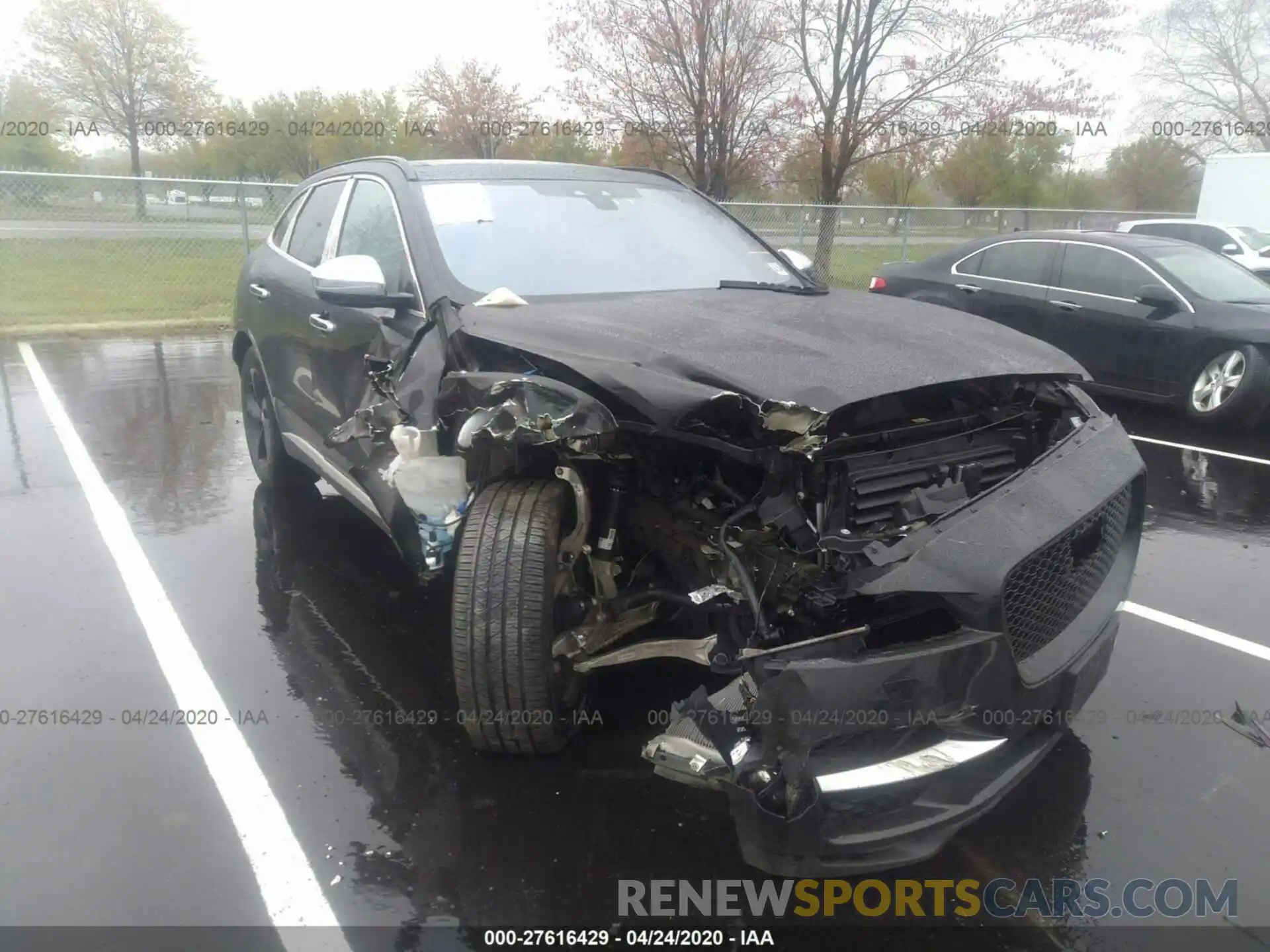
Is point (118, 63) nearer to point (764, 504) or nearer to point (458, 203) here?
point (458, 203)

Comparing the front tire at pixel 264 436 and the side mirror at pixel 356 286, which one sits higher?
the side mirror at pixel 356 286

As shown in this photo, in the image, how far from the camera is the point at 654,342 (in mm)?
2678

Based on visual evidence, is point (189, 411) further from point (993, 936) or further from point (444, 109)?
point (444, 109)

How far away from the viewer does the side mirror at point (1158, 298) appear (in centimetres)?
759

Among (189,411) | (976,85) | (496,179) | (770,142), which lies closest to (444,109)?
(770,142)

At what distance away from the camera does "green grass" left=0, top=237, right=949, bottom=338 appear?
1234cm

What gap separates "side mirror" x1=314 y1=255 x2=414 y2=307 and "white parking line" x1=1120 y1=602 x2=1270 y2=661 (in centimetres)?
312

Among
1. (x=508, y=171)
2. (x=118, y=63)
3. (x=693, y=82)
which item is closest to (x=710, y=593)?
(x=508, y=171)

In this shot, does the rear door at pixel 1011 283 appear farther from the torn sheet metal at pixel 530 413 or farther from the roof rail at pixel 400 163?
the torn sheet metal at pixel 530 413

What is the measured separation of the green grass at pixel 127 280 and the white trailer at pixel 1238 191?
28.3 feet

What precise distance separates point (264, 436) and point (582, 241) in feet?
8.80

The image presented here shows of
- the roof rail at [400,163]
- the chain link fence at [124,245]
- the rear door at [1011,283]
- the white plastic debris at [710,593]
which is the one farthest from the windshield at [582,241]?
the chain link fence at [124,245]

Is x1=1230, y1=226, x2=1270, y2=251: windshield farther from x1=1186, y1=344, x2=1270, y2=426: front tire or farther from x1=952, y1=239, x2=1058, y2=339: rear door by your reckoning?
x1=1186, y1=344, x2=1270, y2=426: front tire

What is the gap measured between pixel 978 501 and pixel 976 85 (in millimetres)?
13823
